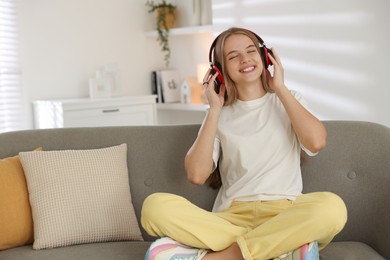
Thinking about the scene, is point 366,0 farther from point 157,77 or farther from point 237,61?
point 157,77

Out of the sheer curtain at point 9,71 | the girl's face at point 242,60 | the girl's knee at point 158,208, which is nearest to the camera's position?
the girl's knee at point 158,208

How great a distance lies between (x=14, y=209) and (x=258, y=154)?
0.88 metres

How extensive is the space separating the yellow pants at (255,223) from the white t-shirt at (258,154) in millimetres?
58

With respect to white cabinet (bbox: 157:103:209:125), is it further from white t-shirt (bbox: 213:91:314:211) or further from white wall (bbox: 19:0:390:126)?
white t-shirt (bbox: 213:91:314:211)

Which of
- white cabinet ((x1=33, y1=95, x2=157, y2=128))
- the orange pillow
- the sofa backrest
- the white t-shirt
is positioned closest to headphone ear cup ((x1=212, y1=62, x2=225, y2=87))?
the white t-shirt

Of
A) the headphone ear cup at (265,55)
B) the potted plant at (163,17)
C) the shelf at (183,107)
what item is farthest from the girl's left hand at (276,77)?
the potted plant at (163,17)

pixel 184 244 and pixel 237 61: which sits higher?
pixel 237 61

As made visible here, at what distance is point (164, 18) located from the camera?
4895mm

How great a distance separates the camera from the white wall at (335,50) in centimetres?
332

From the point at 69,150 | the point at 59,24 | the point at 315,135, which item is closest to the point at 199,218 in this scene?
the point at 315,135

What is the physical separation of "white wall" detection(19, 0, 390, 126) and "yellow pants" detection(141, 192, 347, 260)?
1561mm

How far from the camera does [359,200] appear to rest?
85.1 inches

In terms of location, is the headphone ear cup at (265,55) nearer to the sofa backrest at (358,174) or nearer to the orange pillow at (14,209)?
the sofa backrest at (358,174)

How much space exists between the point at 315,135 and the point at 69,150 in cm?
91
